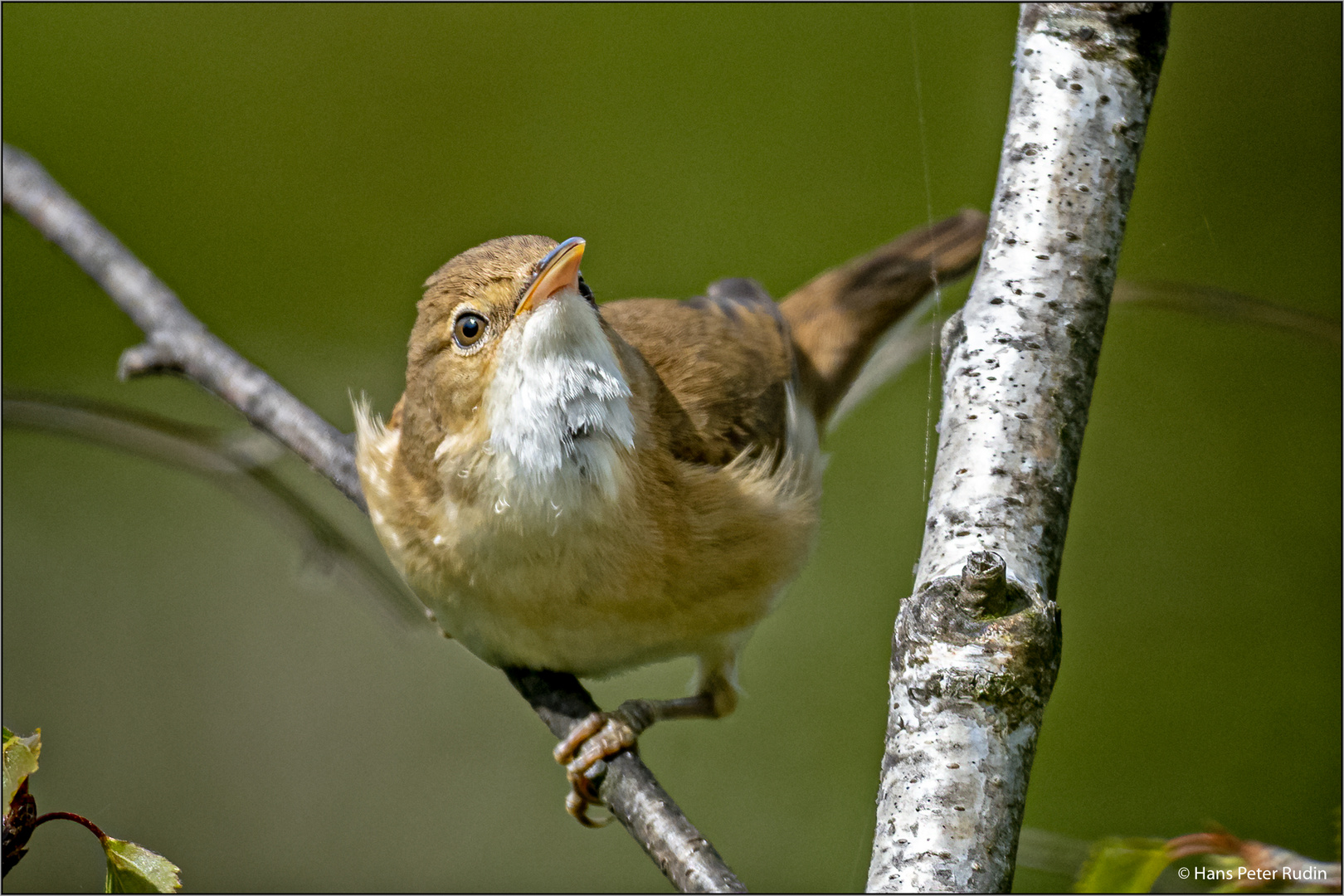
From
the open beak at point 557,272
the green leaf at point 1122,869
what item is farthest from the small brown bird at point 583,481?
the green leaf at point 1122,869

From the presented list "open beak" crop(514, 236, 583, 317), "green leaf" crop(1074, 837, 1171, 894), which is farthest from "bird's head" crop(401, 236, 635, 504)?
"green leaf" crop(1074, 837, 1171, 894)

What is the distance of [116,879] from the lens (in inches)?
61.1

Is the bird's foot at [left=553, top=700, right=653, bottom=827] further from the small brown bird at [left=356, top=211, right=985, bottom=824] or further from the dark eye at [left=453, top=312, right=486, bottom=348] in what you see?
the dark eye at [left=453, top=312, right=486, bottom=348]

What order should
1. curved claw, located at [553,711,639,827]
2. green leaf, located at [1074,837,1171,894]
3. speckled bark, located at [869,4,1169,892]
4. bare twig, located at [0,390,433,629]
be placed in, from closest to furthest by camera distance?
1. speckled bark, located at [869,4,1169,892]
2. green leaf, located at [1074,837,1171,894]
3. curved claw, located at [553,711,639,827]
4. bare twig, located at [0,390,433,629]

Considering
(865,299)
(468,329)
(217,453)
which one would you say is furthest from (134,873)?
(865,299)

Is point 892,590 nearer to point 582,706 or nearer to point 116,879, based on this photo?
point 582,706

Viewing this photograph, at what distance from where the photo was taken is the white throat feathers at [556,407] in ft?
7.44

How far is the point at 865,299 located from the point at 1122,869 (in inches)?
97.1

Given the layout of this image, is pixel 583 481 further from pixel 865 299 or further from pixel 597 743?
pixel 865 299

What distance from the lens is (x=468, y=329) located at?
240 centimetres

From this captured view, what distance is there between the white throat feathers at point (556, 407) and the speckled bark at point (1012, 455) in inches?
34.7

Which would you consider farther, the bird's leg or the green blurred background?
the green blurred background

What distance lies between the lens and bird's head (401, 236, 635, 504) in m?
2.26

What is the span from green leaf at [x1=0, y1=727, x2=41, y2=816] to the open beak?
121cm
